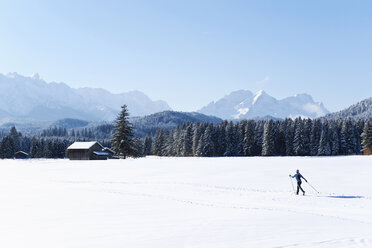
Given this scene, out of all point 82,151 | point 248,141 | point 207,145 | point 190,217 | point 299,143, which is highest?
point 248,141

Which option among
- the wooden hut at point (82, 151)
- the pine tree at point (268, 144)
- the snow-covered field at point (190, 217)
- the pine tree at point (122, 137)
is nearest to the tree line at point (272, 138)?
the pine tree at point (268, 144)

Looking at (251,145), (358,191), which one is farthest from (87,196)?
(251,145)

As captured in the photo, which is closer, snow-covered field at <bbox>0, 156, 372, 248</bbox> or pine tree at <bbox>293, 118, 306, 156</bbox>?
snow-covered field at <bbox>0, 156, 372, 248</bbox>

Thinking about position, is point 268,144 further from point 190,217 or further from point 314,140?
point 190,217

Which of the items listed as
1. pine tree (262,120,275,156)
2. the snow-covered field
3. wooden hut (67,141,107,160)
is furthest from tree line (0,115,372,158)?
the snow-covered field

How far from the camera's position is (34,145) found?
112750mm

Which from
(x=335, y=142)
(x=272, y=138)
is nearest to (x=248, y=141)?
(x=272, y=138)

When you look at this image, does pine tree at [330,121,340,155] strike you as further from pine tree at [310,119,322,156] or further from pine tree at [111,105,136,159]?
pine tree at [111,105,136,159]

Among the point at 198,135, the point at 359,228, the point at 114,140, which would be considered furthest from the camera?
the point at 198,135

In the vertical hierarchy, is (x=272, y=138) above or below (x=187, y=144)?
above

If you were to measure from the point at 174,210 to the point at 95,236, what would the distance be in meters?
5.85

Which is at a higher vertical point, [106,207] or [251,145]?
[251,145]

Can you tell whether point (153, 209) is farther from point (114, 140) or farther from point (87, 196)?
point (114, 140)

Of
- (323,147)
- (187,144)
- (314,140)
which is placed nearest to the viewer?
(323,147)
